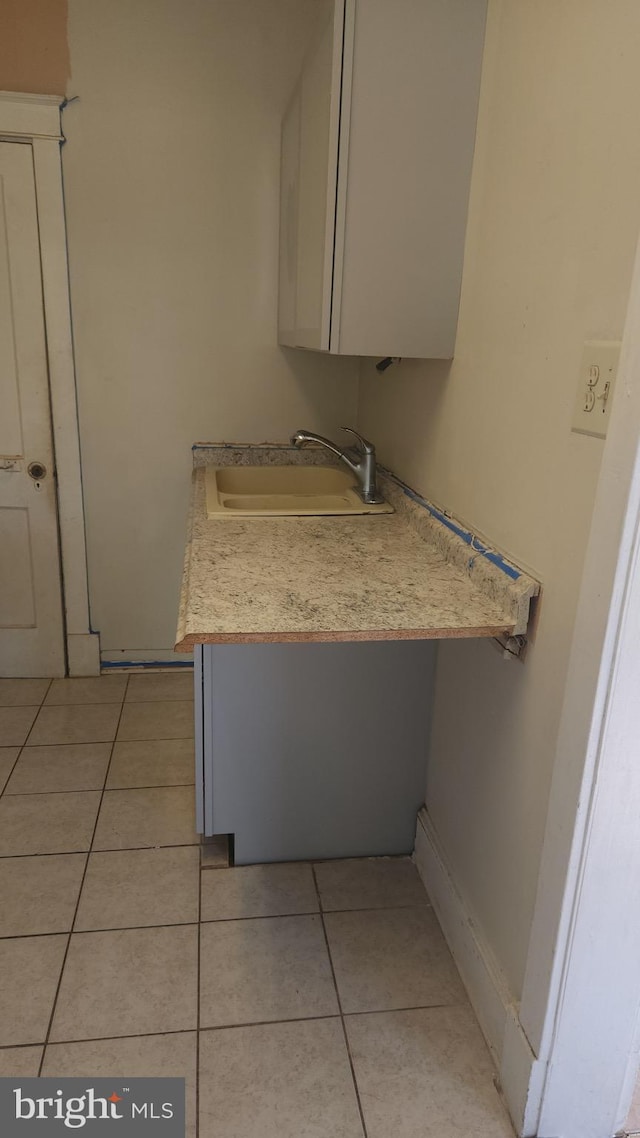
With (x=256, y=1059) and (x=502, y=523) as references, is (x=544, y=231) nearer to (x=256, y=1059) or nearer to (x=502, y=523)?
(x=502, y=523)

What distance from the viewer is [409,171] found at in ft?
4.94

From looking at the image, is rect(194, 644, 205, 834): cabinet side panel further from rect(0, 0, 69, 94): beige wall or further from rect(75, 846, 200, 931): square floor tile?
rect(0, 0, 69, 94): beige wall

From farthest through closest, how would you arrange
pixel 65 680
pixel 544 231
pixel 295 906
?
pixel 65 680
pixel 295 906
pixel 544 231

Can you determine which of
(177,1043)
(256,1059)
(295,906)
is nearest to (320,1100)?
(256,1059)

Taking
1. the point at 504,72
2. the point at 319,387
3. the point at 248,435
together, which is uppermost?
the point at 504,72

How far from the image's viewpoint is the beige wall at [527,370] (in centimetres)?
101

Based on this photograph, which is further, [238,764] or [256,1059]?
[238,764]

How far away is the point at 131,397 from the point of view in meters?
2.64

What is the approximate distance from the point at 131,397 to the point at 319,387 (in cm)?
72

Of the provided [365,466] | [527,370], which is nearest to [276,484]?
[365,466]

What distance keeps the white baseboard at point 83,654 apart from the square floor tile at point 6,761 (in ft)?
1.86

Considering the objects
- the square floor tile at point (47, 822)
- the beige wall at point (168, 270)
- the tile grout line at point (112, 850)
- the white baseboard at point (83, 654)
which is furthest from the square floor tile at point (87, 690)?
the tile grout line at point (112, 850)

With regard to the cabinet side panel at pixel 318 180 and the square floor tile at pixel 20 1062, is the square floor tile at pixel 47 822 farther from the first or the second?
the cabinet side panel at pixel 318 180

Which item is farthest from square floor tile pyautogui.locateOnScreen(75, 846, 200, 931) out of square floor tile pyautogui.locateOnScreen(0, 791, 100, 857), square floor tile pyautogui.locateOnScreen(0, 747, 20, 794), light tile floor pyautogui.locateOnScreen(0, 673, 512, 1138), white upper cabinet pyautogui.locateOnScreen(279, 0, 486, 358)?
white upper cabinet pyautogui.locateOnScreen(279, 0, 486, 358)
